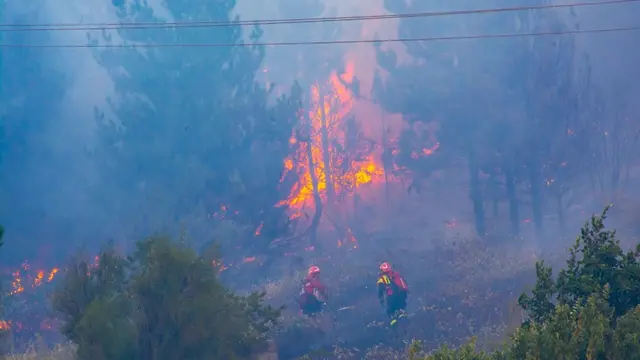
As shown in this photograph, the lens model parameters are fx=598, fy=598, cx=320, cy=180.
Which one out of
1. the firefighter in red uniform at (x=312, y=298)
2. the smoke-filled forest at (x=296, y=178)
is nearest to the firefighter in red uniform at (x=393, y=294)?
the smoke-filled forest at (x=296, y=178)

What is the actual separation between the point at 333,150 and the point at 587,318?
2183 cm

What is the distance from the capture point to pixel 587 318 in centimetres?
352

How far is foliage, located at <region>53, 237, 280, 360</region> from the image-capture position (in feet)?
18.6

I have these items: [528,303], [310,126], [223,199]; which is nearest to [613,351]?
[528,303]

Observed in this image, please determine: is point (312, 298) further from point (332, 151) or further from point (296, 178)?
point (332, 151)

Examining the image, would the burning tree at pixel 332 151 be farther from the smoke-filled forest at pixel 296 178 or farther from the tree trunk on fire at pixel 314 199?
the smoke-filled forest at pixel 296 178

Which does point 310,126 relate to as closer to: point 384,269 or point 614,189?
point 614,189

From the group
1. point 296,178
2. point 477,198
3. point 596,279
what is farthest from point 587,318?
point 477,198

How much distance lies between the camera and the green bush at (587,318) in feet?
11.0

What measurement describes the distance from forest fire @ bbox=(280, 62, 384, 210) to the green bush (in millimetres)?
17121

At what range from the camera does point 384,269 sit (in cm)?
1190

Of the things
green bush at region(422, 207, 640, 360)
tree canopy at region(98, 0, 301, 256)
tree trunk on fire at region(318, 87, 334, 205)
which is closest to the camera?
green bush at region(422, 207, 640, 360)

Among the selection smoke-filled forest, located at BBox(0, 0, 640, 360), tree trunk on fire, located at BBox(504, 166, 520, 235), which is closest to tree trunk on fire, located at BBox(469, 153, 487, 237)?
smoke-filled forest, located at BBox(0, 0, 640, 360)

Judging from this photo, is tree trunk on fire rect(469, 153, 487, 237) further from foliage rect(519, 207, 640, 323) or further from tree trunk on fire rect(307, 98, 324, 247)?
foliage rect(519, 207, 640, 323)
